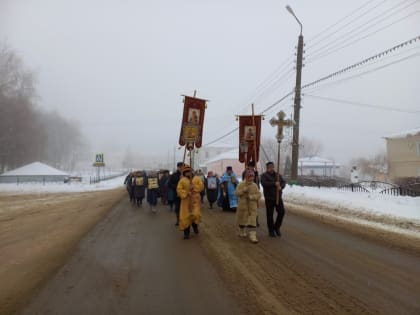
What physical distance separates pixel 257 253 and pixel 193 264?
136 centimetres

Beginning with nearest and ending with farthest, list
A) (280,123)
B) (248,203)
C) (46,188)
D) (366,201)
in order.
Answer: (248,203) < (280,123) < (366,201) < (46,188)

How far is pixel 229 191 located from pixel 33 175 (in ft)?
127

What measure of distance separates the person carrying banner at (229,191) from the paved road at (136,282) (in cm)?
552

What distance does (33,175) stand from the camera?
145ft

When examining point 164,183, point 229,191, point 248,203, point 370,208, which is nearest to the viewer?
point 248,203

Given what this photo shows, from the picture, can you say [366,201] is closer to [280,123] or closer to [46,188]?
[280,123]

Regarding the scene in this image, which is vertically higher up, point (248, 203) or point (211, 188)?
point (211, 188)

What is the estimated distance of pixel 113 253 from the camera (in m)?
6.77

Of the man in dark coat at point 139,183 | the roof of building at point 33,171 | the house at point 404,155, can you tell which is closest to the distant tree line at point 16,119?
the roof of building at point 33,171

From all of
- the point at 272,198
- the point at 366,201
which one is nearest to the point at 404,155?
the point at 366,201

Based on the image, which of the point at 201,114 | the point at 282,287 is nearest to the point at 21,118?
the point at 201,114

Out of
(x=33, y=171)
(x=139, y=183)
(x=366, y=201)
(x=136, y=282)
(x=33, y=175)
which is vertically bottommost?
(x=136, y=282)

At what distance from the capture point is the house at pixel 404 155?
34156 mm

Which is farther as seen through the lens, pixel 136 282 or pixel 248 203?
pixel 248 203
